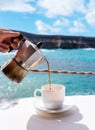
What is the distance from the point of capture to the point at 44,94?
26.9 inches

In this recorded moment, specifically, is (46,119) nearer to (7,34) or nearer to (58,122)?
(58,122)

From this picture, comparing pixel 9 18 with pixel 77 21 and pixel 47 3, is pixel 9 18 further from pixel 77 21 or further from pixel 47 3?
pixel 77 21

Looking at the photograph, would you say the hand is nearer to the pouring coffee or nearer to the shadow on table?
the pouring coffee

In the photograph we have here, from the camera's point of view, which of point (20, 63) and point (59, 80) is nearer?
point (20, 63)

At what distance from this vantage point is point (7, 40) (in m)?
0.70

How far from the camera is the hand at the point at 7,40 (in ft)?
2.15

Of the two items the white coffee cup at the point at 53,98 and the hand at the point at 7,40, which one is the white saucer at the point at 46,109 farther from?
the hand at the point at 7,40

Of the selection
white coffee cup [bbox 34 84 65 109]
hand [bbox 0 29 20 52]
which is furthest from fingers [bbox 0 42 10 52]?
white coffee cup [bbox 34 84 65 109]

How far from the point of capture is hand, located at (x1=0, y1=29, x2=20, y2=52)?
25.8 inches

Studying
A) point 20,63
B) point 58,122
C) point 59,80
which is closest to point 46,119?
point 58,122

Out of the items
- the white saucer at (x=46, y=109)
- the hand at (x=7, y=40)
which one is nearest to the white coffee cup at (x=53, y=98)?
the white saucer at (x=46, y=109)

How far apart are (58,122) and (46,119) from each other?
33mm

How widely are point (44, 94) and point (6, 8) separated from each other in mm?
23284

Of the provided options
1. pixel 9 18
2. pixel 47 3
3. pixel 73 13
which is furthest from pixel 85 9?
pixel 9 18
